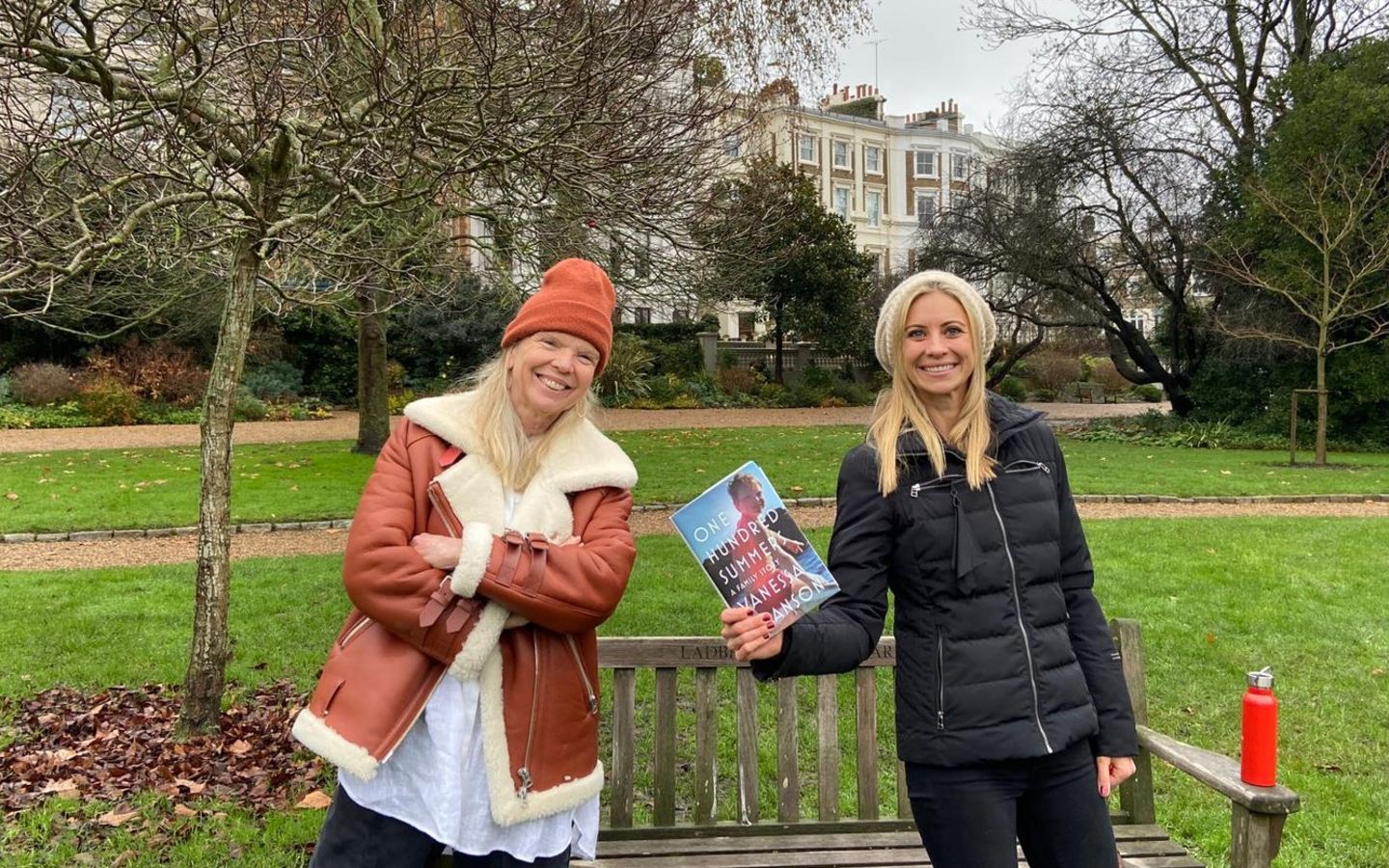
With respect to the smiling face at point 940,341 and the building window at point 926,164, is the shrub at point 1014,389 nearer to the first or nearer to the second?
the building window at point 926,164

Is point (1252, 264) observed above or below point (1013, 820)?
above

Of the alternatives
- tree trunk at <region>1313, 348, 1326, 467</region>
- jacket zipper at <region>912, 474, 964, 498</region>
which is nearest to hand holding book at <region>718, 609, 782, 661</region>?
jacket zipper at <region>912, 474, 964, 498</region>

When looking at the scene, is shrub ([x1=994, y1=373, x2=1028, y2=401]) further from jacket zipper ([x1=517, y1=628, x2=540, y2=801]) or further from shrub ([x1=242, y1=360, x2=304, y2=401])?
jacket zipper ([x1=517, y1=628, x2=540, y2=801])

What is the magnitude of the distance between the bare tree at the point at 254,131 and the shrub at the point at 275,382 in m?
17.7

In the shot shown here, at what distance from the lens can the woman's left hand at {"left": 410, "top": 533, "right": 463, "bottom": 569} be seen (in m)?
1.86

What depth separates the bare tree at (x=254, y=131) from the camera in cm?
369

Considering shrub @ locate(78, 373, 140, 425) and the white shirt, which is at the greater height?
shrub @ locate(78, 373, 140, 425)

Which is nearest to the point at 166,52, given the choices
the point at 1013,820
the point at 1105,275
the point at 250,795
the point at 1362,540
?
the point at 250,795

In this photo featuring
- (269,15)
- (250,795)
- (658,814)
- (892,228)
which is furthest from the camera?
(892,228)

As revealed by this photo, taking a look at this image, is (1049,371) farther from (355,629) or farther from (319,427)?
(355,629)

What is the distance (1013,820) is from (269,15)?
5.30m

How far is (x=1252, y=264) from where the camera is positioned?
61.3ft

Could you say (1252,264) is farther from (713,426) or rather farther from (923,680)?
(923,680)

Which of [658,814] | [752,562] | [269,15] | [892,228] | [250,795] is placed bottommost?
[250,795]
